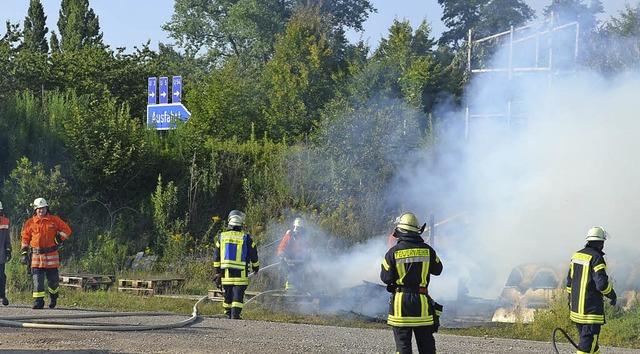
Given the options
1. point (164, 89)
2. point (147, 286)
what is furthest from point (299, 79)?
point (147, 286)

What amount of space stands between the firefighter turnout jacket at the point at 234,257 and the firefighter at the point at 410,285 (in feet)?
19.7

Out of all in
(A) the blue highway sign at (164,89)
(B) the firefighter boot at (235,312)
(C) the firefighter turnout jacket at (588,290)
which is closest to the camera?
(C) the firefighter turnout jacket at (588,290)

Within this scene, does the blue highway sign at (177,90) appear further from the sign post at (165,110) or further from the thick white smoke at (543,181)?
the thick white smoke at (543,181)

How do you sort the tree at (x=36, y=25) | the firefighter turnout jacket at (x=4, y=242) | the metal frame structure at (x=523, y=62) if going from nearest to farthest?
1. the firefighter turnout jacket at (x=4, y=242)
2. the metal frame structure at (x=523, y=62)
3. the tree at (x=36, y=25)

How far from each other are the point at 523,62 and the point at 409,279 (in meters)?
16.8

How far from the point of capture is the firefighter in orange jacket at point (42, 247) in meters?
15.2

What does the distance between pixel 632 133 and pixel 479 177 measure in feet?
12.7

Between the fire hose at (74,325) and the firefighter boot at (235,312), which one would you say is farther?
the firefighter boot at (235,312)

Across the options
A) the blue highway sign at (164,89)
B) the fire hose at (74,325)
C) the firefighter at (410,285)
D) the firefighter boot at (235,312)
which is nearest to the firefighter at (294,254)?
the firefighter boot at (235,312)

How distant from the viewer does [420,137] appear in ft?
81.7

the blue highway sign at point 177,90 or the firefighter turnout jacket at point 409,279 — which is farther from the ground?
the blue highway sign at point 177,90

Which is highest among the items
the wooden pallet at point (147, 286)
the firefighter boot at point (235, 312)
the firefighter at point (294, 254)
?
the firefighter at point (294, 254)

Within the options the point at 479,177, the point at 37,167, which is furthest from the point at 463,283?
the point at 37,167

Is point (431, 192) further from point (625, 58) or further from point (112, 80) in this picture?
point (112, 80)
